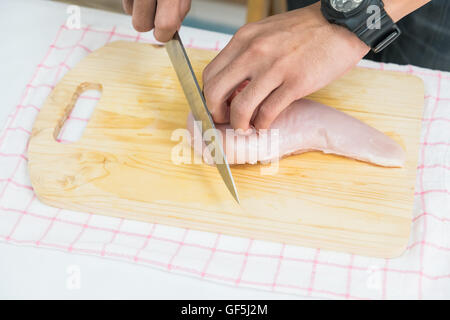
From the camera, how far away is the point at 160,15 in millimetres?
1502

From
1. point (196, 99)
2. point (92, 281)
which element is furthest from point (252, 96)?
point (92, 281)

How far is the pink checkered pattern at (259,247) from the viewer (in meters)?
1.36

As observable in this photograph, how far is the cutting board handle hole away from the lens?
174cm

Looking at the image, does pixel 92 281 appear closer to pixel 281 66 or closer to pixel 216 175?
pixel 216 175

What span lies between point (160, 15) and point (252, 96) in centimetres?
36

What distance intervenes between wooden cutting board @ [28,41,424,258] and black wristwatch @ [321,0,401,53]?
325mm

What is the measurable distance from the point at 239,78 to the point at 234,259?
1.64 feet

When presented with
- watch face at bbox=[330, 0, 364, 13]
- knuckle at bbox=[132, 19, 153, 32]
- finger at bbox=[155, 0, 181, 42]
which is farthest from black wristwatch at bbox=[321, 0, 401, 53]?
knuckle at bbox=[132, 19, 153, 32]

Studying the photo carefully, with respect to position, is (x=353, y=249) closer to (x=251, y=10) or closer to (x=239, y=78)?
(x=239, y=78)

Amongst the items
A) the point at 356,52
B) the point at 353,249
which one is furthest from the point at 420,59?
the point at 353,249

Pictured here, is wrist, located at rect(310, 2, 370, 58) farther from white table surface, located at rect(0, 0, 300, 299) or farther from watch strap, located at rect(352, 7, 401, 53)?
Result: white table surface, located at rect(0, 0, 300, 299)

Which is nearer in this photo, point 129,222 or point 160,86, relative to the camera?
point 129,222

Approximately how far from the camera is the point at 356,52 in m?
1.46
